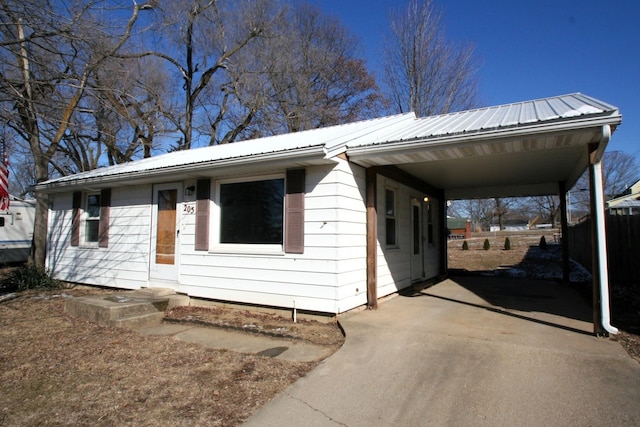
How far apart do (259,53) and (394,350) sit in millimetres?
16777

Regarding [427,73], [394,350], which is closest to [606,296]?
[394,350]

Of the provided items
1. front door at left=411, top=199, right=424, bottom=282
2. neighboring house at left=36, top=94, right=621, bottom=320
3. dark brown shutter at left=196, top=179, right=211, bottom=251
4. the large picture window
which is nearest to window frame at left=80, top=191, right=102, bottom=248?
neighboring house at left=36, top=94, right=621, bottom=320

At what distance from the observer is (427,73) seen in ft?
59.6

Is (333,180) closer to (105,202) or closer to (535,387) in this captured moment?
(535,387)

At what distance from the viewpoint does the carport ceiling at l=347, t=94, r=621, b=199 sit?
4.43 m

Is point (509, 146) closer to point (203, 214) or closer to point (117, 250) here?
point (203, 214)

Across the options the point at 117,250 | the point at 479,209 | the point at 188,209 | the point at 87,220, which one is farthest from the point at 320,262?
the point at 479,209

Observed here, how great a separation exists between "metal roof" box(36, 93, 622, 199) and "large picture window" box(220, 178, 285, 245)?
376 millimetres

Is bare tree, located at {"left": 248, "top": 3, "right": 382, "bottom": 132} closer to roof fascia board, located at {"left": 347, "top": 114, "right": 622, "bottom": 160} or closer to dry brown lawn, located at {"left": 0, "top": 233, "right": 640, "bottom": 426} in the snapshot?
roof fascia board, located at {"left": 347, "top": 114, "right": 622, "bottom": 160}

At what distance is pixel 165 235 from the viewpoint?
25.3 feet

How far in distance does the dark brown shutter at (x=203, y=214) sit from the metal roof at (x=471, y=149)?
0.24 m

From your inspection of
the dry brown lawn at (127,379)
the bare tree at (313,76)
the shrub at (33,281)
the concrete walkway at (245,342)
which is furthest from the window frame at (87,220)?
the bare tree at (313,76)

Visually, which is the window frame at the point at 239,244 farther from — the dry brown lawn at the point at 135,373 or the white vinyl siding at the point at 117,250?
the white vinyl siding at the point at 117,250

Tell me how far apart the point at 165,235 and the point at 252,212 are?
7.63ft
